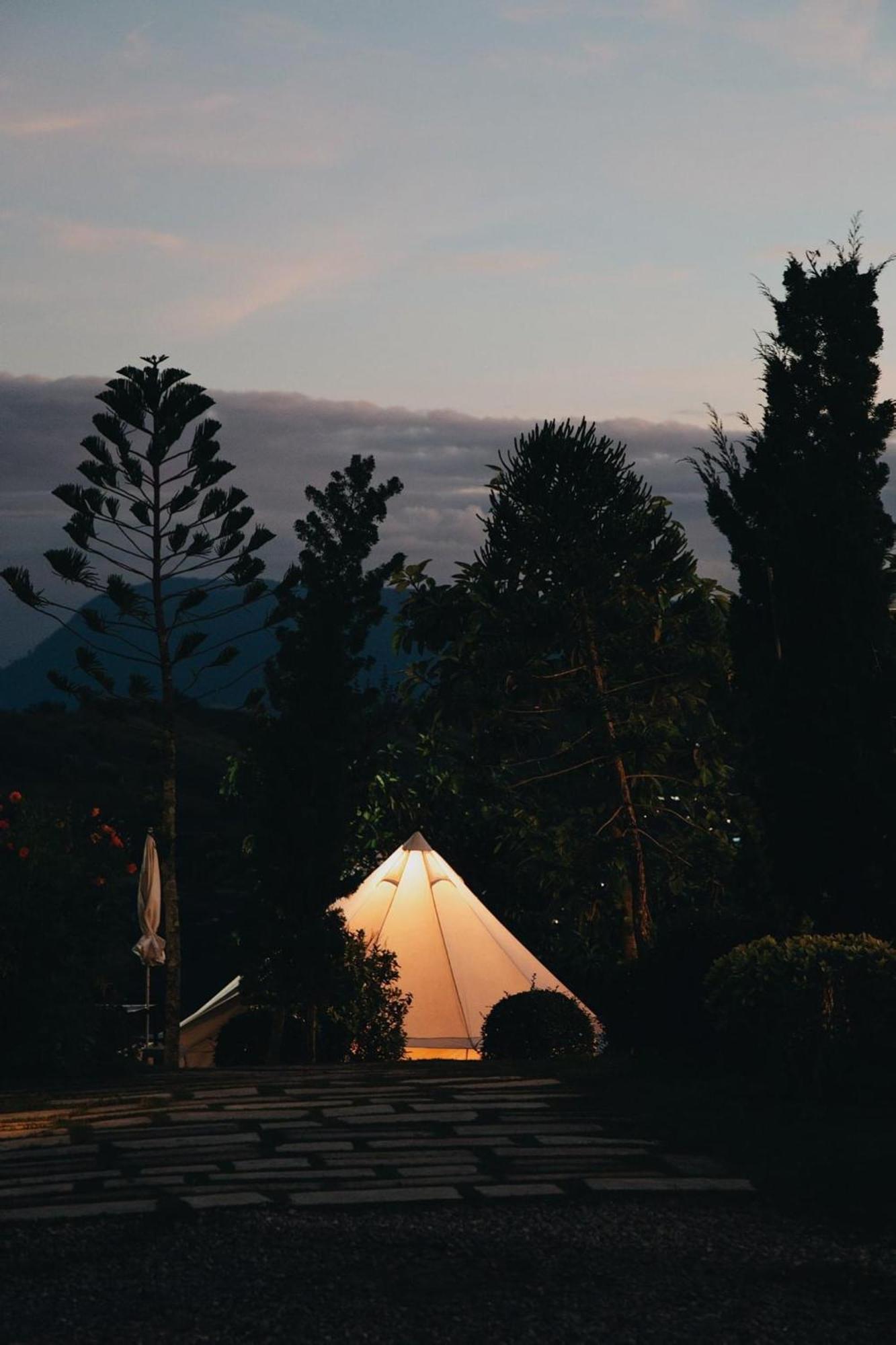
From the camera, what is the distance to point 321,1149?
857 centimetres

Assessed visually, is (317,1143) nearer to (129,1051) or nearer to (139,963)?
(129,1051)

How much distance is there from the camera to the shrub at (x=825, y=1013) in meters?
11.0

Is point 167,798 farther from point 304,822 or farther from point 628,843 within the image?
point 304,822

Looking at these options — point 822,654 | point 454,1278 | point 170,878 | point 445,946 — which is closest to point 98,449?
point 170,878

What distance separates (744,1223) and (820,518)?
8785 mm

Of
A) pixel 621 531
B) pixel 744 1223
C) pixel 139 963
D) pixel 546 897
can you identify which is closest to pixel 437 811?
pixel 546 897

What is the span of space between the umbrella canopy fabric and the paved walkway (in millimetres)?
8319

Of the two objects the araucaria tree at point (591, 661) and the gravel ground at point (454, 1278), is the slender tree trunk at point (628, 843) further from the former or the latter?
the gravel ground at point (454, 1278)

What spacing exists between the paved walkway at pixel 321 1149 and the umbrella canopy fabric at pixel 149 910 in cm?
832

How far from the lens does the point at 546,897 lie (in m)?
28.6

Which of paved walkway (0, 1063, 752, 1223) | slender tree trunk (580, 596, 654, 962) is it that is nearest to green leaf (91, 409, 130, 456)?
slender tree trunk (580, 596, 654, 962)

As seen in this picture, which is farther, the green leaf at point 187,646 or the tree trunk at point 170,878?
the green leaf at point 187,646

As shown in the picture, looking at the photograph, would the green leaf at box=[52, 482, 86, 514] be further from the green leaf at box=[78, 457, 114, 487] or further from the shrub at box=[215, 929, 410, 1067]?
the shrub at box=[215, 929, 410, 1067]

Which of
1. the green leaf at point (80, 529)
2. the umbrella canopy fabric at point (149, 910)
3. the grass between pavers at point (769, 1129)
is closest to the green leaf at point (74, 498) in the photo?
the green leaf at point (80, 529)
